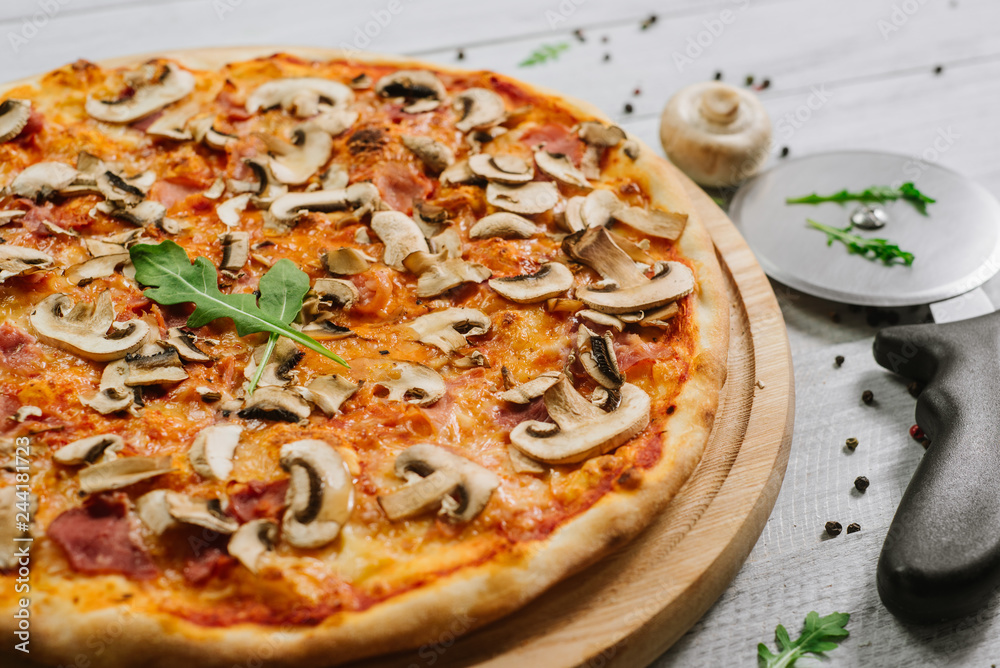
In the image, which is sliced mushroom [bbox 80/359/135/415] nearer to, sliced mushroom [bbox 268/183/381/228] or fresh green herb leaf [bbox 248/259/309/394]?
fresh green herb leaf [bbox 248/259/309/394]

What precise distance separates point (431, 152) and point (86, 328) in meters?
1.75

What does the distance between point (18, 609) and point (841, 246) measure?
4090mm

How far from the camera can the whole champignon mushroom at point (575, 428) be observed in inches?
116

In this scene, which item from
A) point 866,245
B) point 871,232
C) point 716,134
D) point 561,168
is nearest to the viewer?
point 561,168

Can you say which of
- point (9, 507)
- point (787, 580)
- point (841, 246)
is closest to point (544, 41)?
point (841, 246)

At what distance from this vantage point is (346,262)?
354cm

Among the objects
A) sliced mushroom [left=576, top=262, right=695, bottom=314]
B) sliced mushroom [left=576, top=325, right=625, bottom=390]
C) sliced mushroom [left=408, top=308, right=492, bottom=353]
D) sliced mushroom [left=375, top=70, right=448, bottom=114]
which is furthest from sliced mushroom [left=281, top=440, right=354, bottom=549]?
sliced mushroom [left=375, top=70, right=448, bottom=114]

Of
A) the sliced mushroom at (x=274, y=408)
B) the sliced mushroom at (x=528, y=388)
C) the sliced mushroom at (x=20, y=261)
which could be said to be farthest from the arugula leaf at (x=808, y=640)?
the sliced mushroom at (x=20, y=261)

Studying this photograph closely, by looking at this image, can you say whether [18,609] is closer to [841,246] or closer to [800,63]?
[841,246]

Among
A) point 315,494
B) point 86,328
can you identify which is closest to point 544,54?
point 86,328

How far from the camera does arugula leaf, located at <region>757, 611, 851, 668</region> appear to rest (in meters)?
2.93

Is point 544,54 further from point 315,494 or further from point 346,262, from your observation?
point 315,494

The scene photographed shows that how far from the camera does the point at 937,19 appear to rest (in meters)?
6.66

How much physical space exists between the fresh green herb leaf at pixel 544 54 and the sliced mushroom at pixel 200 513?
4285mm
